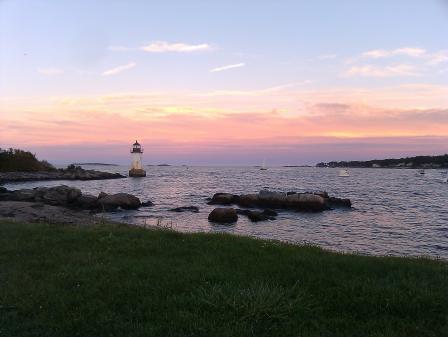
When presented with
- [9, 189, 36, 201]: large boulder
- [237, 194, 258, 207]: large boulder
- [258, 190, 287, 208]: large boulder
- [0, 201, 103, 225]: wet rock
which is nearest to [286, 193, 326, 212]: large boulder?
[258, 190, 287, 208]: large boulder

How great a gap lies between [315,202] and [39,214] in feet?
71.1

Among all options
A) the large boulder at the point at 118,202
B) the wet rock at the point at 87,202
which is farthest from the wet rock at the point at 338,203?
the wet rock at the point at 87,202

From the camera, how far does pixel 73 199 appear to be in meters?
35.9

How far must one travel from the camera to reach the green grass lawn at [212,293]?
538cm

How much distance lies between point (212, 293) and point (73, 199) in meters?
31.9

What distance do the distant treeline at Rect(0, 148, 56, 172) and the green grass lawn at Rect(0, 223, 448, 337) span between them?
83717 millimetres

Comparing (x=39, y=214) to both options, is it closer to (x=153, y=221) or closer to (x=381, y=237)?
(x=153, y=221)

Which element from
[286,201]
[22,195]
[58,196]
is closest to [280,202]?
[286,201]

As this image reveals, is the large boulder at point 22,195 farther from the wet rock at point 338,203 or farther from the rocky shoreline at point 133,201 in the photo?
the wet rock at point 338,203

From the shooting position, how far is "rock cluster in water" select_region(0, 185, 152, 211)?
34750 mm

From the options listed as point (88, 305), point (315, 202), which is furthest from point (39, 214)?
point (315, 202)

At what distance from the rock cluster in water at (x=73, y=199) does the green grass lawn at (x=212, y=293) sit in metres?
25.5

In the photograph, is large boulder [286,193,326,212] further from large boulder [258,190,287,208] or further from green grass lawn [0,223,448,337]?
green grass lawn [0,223,448,337]

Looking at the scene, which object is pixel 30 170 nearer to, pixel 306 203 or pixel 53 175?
pixel 53 175
